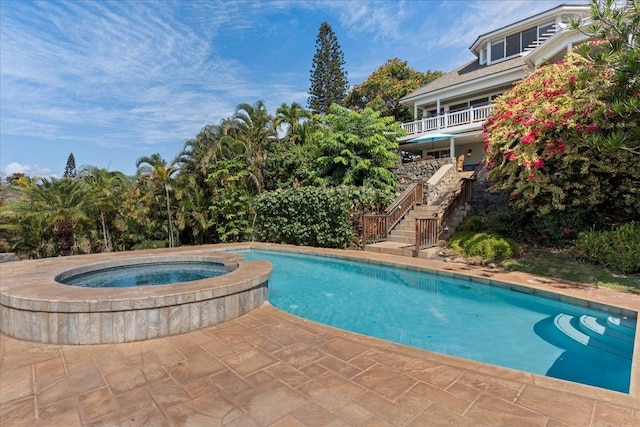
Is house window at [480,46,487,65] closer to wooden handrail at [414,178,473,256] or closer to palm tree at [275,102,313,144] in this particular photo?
palm tree at [275,102,313,144]

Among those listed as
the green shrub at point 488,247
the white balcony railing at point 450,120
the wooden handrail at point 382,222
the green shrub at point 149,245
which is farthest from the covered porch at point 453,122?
the green shrub at point 149,245

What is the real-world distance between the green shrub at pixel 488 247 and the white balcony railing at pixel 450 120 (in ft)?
32.0

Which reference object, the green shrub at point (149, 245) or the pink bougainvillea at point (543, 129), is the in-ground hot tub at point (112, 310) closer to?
the pink bougainvillea at point (543, 129)

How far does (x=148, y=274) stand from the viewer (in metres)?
7.56

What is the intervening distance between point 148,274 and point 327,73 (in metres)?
28.3

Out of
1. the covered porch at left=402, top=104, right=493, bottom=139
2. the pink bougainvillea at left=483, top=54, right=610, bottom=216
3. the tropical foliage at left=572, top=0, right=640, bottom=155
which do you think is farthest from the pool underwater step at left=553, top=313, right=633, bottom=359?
the covered porch at left=402, top=104, right=493, bottom=139

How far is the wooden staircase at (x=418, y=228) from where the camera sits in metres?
9.85

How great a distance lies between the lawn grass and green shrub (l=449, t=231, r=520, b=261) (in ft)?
0.90

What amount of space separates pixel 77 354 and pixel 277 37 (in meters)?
16.0

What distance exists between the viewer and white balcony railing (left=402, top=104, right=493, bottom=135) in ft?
54.6

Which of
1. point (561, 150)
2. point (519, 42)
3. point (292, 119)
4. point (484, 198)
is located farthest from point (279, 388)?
point (519, 42)

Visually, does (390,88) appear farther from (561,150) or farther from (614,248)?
(614,248)

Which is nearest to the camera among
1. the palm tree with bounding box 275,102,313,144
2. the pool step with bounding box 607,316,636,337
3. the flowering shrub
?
the pool step with bounding box 607,316,636,337

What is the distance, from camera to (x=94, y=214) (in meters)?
13.7
